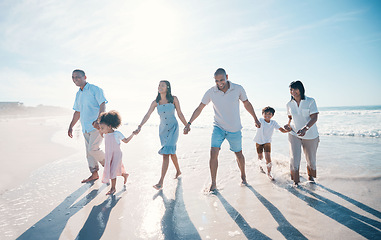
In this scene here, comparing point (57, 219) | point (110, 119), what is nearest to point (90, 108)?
point (110, 119)

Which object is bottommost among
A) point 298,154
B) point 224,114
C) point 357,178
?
point 357,178

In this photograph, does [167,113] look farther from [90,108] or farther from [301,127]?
[301,127]

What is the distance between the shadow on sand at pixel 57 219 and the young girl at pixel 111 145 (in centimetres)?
48

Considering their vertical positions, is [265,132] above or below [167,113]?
below

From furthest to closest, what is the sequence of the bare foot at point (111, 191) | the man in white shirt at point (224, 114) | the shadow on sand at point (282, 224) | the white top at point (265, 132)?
the white top at point (265, 132) < the man in white shirt at point (224, 114) < the bare foot at point (111, 191) < the shadow on sand at point (282, 224)

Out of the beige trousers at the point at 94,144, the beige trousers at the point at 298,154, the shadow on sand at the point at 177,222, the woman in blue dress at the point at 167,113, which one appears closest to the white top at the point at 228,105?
the woman in blue dress at the point at 167,113

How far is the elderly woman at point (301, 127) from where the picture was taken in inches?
148

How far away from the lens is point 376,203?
3.18 metres

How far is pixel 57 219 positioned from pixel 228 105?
338cm

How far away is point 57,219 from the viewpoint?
2902mm

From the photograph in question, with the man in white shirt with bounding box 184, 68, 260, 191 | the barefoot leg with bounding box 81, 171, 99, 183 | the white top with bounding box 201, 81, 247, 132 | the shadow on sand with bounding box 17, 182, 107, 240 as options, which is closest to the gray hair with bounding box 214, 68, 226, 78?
the man in white shirt with bounding box 184, 68, 260, 191

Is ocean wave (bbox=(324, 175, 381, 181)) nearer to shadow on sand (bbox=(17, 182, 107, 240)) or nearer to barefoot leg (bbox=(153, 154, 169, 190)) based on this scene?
barefoot leg (bbox=(153, 154, 169, 190))

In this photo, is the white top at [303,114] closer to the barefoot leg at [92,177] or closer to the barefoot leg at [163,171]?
the barefoot leg at [163,171]

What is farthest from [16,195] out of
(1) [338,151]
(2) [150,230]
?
(1) [338,151]
